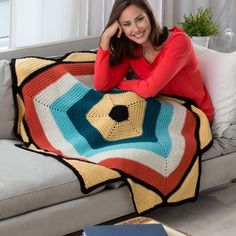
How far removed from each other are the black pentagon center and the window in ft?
3.69

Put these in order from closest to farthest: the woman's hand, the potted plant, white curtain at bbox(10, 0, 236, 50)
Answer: the woman's hand < white curtain at bbox(10, 0, 236, 50) < the potted plant

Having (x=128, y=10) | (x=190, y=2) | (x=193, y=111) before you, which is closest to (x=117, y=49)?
(x=128, y=10)

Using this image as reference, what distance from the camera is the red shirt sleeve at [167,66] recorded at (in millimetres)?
2785

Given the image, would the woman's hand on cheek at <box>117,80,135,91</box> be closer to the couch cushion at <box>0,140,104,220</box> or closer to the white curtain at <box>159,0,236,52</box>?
the couch cushion at <box>0,140,104,220</box>

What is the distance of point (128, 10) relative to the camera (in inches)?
111

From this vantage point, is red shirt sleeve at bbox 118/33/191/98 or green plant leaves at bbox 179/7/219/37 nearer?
red shirt sleeve at bbox 118/33/191/98

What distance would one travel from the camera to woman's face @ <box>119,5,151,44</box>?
2.82 meters

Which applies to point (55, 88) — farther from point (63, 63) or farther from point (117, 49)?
point (117, 49)

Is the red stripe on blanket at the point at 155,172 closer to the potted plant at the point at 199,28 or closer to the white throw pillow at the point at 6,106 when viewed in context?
the white throw pillow at the point at 6,106

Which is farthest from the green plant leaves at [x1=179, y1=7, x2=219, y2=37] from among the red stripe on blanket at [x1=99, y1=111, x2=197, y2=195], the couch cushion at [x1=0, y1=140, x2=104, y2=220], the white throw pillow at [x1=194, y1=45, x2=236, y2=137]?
the couch cushion at [x1=0, y1=140, x2=104, y2=220]

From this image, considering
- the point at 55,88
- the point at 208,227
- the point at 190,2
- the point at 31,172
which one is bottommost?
the point at 208,227

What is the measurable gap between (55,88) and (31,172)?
58cm

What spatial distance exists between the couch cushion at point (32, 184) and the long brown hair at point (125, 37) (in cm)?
69

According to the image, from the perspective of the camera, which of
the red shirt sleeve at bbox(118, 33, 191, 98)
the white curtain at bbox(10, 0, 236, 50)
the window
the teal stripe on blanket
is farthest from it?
the window
